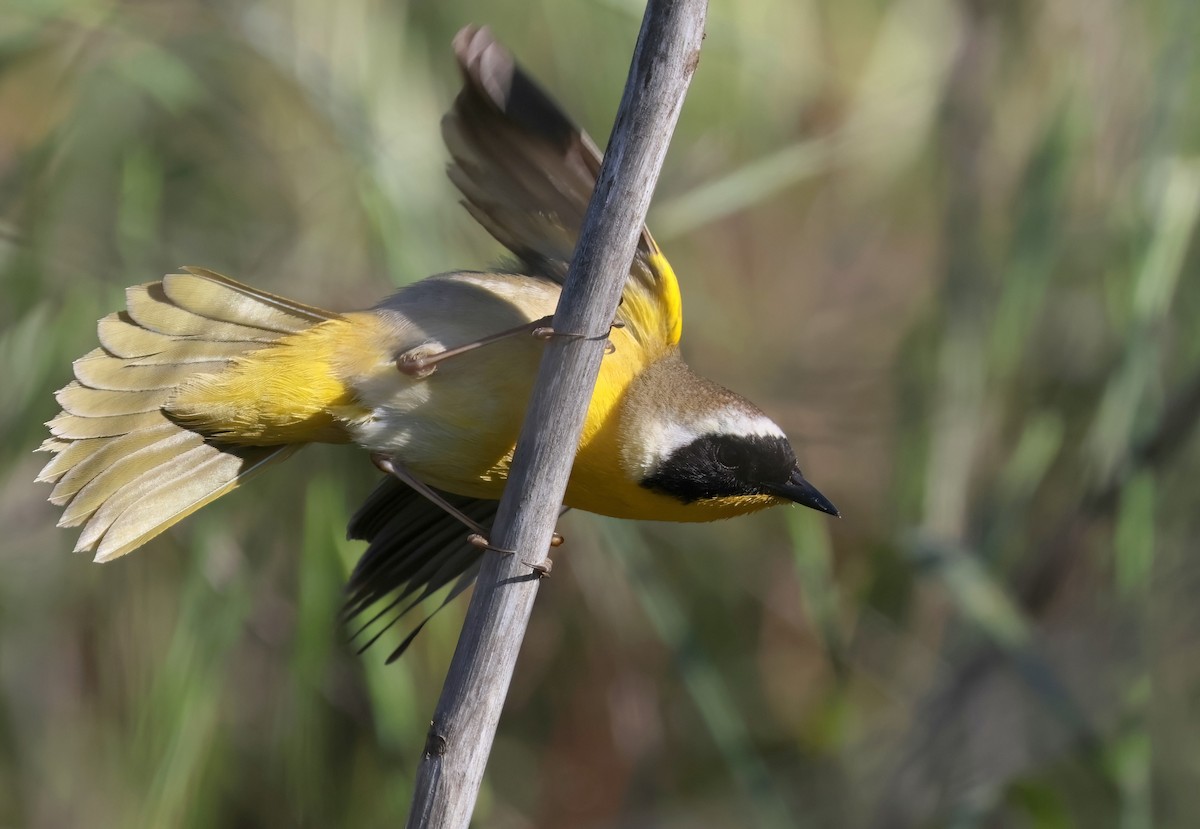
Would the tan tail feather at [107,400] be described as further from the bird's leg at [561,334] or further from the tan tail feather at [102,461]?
the bird's leg at [561,334]

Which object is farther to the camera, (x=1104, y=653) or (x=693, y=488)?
(x=1104, y=653)

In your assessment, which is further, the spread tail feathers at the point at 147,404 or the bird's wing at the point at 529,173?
the spread tail feathers at the point at 147,404

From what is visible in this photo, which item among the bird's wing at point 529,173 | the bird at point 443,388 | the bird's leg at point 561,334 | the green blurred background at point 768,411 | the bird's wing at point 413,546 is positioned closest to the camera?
the bird's leg at point 561,334

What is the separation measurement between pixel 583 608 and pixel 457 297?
5.39 ft

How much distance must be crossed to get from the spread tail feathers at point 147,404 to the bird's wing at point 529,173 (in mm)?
409

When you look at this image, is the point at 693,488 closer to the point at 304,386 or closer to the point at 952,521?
the point at 304,386

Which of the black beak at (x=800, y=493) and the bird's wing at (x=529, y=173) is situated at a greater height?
the bird's wing at (x=529, y=173)

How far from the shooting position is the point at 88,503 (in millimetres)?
2430

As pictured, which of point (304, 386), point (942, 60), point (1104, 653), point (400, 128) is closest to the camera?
point (304, 386)

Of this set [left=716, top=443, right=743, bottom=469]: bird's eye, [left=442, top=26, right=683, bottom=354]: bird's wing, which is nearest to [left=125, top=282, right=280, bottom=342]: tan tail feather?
[left=442, top=26, right=683, bottom=354]: bird's wing

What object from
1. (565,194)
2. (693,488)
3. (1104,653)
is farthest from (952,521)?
(565,194)

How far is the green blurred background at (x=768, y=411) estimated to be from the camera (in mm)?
3021

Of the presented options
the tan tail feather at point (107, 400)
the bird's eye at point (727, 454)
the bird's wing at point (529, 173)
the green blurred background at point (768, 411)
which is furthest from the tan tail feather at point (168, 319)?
the bird's eye at point (727, 454)

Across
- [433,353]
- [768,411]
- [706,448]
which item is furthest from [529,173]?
[768,411]
